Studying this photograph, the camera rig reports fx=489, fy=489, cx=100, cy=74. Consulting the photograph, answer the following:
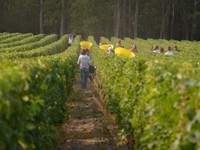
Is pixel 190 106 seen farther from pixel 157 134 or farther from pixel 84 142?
pixel 84 142

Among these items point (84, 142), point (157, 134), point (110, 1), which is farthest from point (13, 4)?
point (157, 134)

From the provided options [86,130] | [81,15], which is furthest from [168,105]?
[81,15]

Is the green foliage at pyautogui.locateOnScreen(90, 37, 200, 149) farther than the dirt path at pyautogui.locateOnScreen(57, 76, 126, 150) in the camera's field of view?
No

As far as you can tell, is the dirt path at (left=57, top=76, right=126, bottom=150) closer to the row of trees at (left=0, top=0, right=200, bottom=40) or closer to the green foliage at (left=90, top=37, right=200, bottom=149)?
the green foliage at (left=90, top=37, right=200, bottom=149)

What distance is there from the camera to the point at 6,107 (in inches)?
159

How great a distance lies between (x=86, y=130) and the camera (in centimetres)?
1174

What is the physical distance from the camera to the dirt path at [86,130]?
10102 millimetres

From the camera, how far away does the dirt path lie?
398 inches

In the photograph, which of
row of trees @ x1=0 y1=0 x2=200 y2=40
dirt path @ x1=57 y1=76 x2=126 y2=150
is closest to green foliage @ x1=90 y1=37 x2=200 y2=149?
dirt path @ x1=57 y1=76 x2=126 y2=150

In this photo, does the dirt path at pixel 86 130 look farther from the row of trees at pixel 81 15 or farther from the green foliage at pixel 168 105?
the row of trees at pixel 81 15

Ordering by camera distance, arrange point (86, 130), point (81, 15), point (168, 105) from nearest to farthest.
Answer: point (168, 105), point (86, 130), point (81, 15)

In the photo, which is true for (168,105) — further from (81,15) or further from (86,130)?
(81,15)

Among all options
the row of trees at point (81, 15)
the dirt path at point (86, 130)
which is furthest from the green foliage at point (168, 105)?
the row of trees at point (81, 15)

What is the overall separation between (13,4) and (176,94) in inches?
2827
